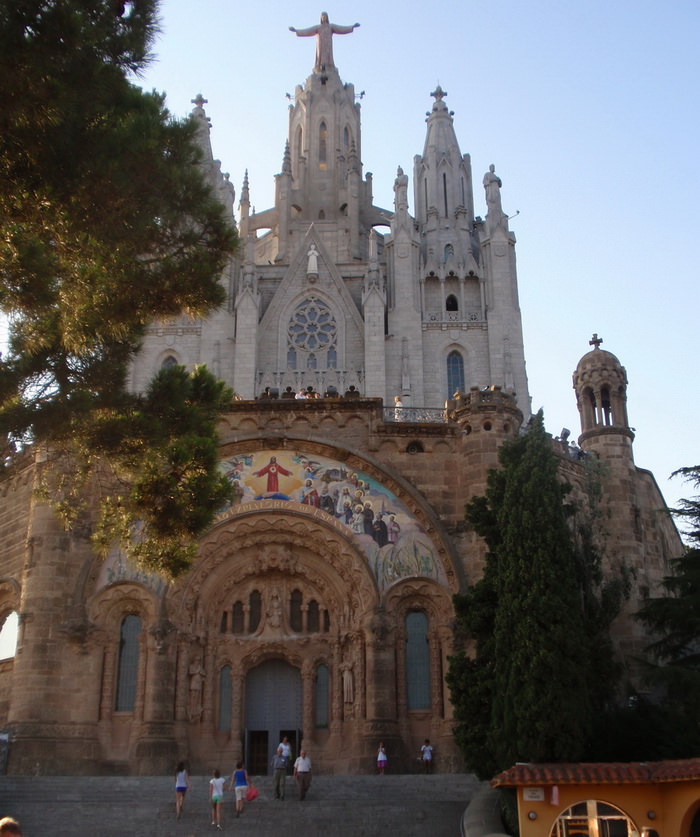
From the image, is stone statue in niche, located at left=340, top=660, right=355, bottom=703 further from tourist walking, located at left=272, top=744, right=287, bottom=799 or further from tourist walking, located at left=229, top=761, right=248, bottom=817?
tourist walking, located at left=229, top=761, right=248, bottom=817

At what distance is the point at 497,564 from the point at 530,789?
4835 mm

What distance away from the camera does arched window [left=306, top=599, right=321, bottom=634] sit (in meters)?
23.2

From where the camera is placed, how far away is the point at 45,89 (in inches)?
451

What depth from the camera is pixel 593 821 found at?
14.4 metres

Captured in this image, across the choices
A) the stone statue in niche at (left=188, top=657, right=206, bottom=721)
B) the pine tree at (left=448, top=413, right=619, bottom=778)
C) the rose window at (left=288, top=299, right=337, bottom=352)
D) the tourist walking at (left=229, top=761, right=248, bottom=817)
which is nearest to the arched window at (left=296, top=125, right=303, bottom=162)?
the rose window at (left=288, top=299, right=337, bottom=352)

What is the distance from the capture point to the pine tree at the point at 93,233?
11617mm

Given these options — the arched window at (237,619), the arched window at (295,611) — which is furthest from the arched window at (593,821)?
the arched window at (237,619)

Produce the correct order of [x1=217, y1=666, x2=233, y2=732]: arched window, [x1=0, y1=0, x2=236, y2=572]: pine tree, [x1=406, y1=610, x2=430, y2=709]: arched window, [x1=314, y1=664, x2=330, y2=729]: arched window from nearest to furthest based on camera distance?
[x1=0, y1=0, x2=236, y2=572]: pine tree, [x1=406, y1=610, x2=430, y2=709]: arched window, [x1=217, y1=666, x2=233, y2=732]: arched window, [x1=314, y1=664, x2=330, y2=729]: arched window

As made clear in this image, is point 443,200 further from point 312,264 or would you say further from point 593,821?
point 593,821

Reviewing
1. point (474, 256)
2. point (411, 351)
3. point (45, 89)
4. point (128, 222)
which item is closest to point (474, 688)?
point (128, 222)

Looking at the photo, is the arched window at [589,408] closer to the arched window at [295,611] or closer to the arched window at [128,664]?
the arched window at [295,611]

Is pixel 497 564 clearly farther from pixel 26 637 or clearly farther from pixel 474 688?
pixel 26 637

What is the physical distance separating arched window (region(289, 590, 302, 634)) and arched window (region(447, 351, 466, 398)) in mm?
19348

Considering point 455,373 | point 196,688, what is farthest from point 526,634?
point 455,373
